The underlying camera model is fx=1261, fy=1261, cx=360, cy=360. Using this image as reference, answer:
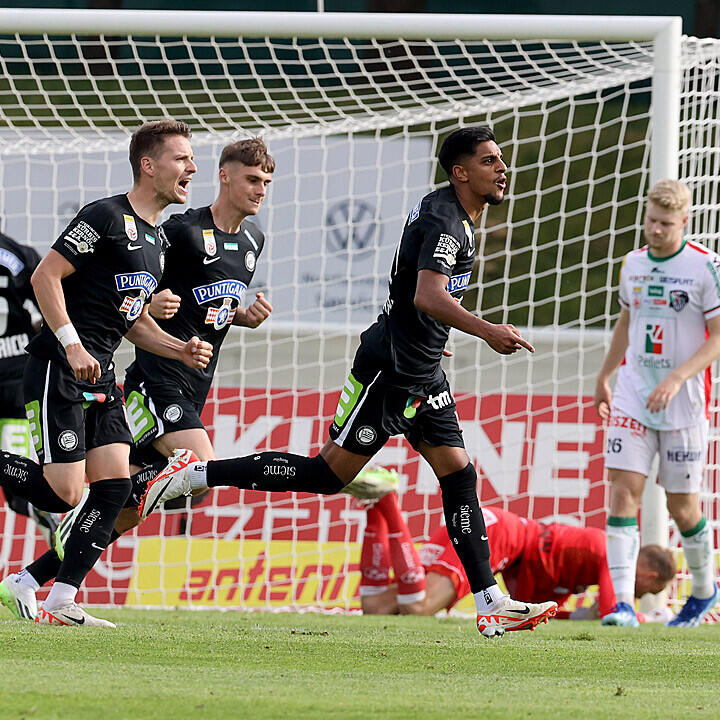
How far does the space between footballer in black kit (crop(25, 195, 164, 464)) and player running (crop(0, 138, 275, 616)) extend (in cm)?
→ 64

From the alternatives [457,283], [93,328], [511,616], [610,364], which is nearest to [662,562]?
[610,364]

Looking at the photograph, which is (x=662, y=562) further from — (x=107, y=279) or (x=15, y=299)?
(x=15, y=299)

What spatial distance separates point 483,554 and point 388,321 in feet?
3.15

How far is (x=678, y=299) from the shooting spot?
621 cm

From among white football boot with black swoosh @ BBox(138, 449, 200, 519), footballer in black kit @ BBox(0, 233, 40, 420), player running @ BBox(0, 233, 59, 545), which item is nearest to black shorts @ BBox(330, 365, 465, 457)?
white football boot with black swoosh @ BBox(138, 449, 200, 519)

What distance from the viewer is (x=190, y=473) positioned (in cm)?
509

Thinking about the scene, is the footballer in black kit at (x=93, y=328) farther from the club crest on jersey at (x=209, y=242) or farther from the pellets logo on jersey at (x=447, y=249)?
the pellets logo on jersey at (x=447, y=249)

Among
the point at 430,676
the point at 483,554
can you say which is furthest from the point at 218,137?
the point at 430,676

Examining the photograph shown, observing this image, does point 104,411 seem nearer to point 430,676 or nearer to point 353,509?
point 430,676

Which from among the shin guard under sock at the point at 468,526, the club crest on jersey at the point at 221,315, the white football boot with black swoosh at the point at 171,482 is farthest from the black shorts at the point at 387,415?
the club crest on jersey at the point at 221,315

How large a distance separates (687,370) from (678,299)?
0.42 metres

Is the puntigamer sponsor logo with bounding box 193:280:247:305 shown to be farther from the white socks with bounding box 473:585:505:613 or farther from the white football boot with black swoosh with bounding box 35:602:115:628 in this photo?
the white socks with bounding box 473:585:505:613

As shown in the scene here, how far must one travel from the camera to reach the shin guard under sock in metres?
4.73

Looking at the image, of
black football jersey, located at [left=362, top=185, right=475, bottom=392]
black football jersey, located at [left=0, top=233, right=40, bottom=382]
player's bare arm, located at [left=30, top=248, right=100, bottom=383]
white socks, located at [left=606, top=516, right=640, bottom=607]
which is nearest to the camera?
player's bare arm, located at [left=30, top=248, right=100, bottom=383]
